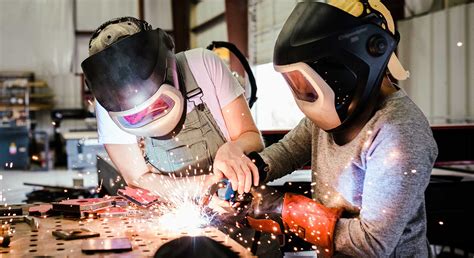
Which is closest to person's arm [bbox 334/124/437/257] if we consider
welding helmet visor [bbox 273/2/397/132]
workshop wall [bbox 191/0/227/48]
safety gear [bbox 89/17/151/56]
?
welding helmet visor [bbox 273/2/397/132]

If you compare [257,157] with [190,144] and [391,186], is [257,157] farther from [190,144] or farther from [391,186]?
[391,186]

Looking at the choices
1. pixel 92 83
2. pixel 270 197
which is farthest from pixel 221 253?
pixel 92 83

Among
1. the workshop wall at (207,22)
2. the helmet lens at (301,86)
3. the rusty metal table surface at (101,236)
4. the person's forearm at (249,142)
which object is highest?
the workshop wall at (207,22)

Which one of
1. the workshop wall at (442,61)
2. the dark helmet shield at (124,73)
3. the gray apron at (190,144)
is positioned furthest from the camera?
the workshop wall at (442,61)

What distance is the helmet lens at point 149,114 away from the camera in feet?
5.13

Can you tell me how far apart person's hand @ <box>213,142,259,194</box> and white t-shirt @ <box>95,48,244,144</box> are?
352mm

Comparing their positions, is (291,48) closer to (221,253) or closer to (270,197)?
(270,197)

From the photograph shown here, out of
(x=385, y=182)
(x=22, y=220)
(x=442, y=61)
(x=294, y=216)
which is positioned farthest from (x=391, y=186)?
(x=442, y=61)

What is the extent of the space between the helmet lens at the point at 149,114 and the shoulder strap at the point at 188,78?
28 cm

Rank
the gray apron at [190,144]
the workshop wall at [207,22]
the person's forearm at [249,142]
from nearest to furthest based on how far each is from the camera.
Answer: the person's forearm at [249,142]
the gray apron at [190,144]
the workshop wall at [207,22]

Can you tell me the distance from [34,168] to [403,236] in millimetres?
9339

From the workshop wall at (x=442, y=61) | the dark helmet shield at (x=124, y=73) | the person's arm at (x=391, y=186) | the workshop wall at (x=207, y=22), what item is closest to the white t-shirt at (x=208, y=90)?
the dark helmet shield at (x=124, y=73)

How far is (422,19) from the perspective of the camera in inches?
182

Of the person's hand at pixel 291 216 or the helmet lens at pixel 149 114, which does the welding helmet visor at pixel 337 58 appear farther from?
the helmet lens at pixel 149 114
